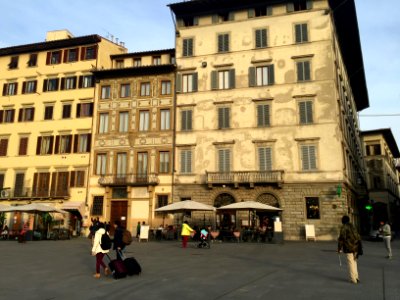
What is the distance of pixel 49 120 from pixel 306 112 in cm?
2384

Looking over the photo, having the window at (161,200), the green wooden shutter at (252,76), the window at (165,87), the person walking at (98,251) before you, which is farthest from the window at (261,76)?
the person walking at (98,251)

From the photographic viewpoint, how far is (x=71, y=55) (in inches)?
1480

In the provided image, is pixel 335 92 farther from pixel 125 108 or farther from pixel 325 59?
pixel 125 108

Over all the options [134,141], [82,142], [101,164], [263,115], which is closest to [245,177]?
[263,115]

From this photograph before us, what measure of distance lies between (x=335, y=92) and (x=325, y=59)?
2.90 metres

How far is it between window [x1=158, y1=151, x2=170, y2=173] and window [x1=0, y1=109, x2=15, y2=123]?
16493 mm

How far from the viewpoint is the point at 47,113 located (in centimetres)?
3678

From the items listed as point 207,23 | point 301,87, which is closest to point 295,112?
point 301,87

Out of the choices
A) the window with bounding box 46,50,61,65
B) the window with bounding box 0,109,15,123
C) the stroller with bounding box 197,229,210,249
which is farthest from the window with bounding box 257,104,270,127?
Answer: the window with bounding box 0,109,15,123

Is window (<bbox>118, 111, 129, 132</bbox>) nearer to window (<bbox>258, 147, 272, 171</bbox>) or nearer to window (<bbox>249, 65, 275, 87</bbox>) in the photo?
window (<bbox>249, 65, 275, 87</bbox>)

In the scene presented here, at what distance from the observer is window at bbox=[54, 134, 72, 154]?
115 ft

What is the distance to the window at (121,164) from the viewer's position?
3316 centimetres

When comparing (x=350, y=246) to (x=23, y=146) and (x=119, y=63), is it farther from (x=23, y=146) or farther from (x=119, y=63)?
(x=23, y=146)

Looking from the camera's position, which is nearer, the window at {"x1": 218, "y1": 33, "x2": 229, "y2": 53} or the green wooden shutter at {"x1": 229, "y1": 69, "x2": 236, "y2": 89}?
the green wooden shutter at {"x1": 229, "y1": 69, "x2": 236, "y2": 89}
